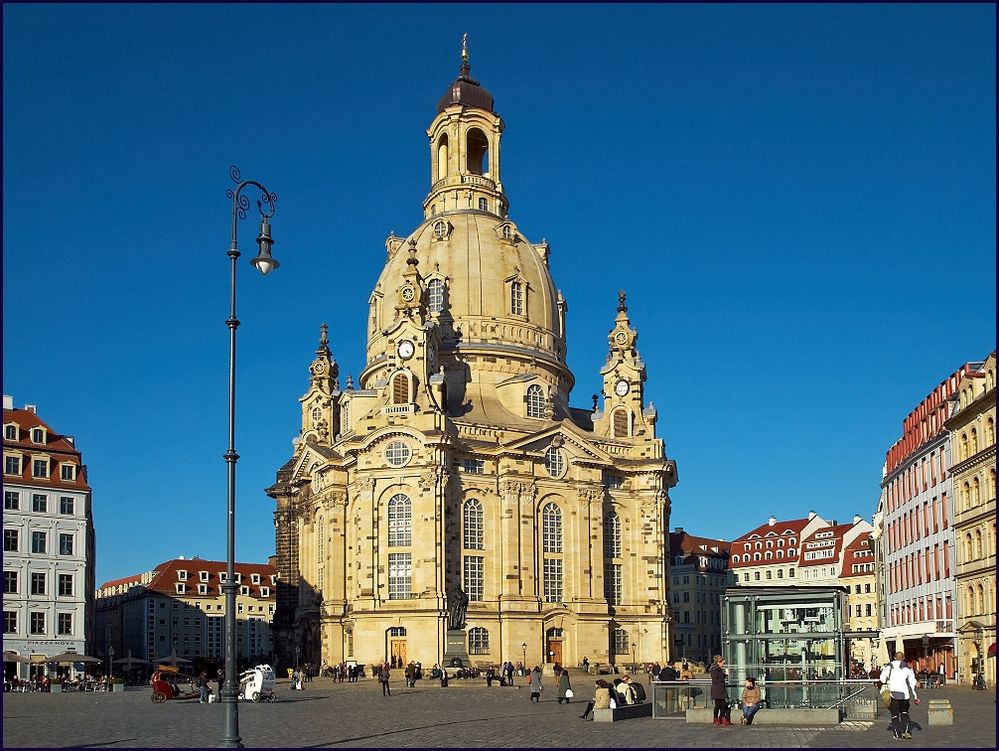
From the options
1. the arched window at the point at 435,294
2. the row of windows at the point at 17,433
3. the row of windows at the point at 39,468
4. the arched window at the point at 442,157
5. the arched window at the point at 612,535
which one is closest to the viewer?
the row of windows at the point at 39,468

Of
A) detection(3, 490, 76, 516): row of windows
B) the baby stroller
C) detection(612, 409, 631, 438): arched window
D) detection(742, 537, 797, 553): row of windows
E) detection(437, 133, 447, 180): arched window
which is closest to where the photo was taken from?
the baby stroller

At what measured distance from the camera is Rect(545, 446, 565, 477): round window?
95875 mm

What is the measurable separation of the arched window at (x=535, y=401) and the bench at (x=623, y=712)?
59042 mm

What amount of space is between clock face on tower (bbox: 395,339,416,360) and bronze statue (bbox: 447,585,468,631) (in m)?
17.1

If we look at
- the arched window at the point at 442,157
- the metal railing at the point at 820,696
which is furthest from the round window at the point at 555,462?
the metal railing at the point at 820,696

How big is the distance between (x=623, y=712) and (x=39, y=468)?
55989 mm

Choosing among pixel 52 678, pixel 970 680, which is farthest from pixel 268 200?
pixel 52 678

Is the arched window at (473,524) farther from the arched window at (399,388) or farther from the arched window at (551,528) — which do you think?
the arched window at (399,388)

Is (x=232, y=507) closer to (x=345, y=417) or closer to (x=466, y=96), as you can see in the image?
(x=345, y=417)

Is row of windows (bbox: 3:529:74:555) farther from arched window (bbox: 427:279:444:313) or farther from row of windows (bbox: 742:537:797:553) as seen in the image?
row of windows (bbox: 742:537:797:553)

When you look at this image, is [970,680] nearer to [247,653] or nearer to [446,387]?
[446,387]

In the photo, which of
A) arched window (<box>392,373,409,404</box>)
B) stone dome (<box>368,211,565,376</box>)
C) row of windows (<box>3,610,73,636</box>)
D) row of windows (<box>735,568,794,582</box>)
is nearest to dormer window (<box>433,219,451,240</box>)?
stone dome (<box>368,211,565,376</box>)

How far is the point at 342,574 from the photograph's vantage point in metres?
96.4

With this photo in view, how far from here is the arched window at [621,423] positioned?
10450 cm
